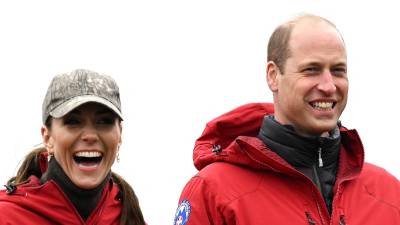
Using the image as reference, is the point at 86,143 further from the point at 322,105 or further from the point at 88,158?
the point at 322,105

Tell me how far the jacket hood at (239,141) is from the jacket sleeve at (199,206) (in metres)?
0.27

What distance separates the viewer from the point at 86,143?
3.74 meters

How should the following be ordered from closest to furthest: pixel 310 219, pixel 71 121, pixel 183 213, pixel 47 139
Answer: pixel 310 219 → pixel 183 213 → pixel 71 121 → pixel 47 139

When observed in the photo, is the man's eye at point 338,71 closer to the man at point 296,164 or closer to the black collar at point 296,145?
the man at point 296,164

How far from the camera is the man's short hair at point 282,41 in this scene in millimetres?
3639

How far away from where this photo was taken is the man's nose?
3.49 meters

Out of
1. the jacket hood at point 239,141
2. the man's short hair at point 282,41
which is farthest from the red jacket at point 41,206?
the man's short hair at point 282,41

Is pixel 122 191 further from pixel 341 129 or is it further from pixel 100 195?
pixel 341 129

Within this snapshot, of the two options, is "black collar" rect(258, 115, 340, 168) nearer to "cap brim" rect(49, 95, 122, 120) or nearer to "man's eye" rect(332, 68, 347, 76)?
"man's eye" rect(332, 68, 347, 76)

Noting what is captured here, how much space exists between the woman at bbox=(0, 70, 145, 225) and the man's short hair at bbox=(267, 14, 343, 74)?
1045mm

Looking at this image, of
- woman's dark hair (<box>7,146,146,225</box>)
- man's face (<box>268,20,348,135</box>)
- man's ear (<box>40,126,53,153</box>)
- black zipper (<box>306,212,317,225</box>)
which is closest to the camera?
black zipper (<box>306,212,317,225</box>)

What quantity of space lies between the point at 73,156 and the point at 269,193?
1258 mm

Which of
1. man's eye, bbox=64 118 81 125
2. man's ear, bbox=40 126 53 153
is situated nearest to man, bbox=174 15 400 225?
man's eye, bbox=64 118 81 125

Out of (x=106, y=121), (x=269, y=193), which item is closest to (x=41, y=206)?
(x=106, y=121)
